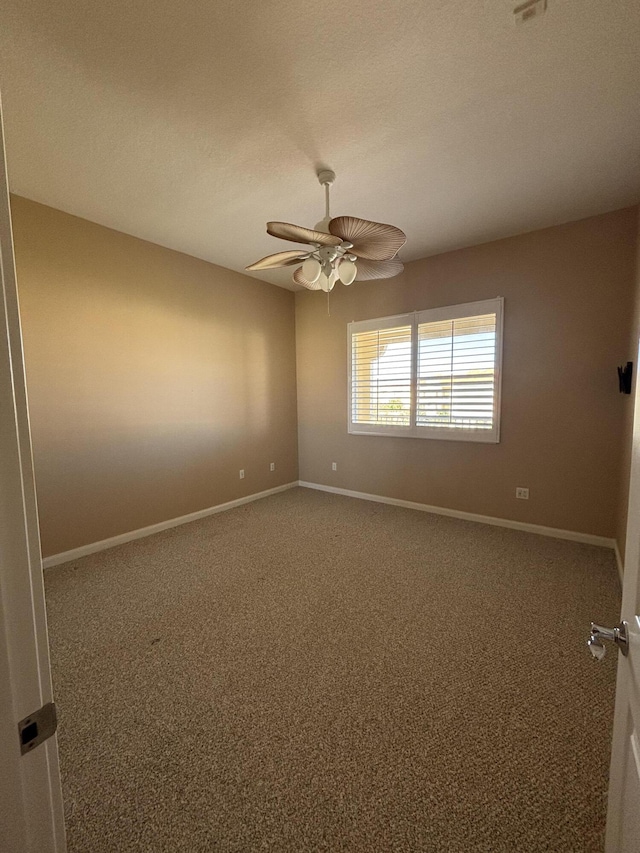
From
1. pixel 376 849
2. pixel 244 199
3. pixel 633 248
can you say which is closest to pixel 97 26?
pixel 244 199

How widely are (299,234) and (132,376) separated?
88.6 inches

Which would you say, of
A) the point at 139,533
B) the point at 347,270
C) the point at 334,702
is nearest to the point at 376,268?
the point at 347,270

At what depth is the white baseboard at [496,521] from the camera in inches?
124

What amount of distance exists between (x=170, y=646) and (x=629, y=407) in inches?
141

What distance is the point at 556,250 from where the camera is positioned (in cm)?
315

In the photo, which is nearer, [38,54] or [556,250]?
[38,54]

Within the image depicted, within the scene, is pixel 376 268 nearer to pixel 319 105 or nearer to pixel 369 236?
pixel 369 236

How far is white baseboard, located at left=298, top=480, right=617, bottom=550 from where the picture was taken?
10.3ft

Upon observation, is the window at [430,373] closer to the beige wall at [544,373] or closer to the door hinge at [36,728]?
the beige wall at [544,373]

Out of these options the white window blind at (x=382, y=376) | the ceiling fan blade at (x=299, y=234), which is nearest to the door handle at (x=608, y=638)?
the ceiling fan blade at (x=299, y=234)

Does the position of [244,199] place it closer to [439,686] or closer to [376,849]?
[439,686]

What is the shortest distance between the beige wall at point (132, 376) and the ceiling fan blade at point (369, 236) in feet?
7.54

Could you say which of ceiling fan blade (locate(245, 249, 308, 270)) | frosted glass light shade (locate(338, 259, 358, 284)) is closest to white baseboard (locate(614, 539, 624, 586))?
frosted glass light shade (locate(338, 259, 358, 284))

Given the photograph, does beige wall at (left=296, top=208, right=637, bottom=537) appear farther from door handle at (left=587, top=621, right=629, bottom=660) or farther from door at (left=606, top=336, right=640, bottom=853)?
door handle at (left=587, top=621, right=629, bottom=660)
